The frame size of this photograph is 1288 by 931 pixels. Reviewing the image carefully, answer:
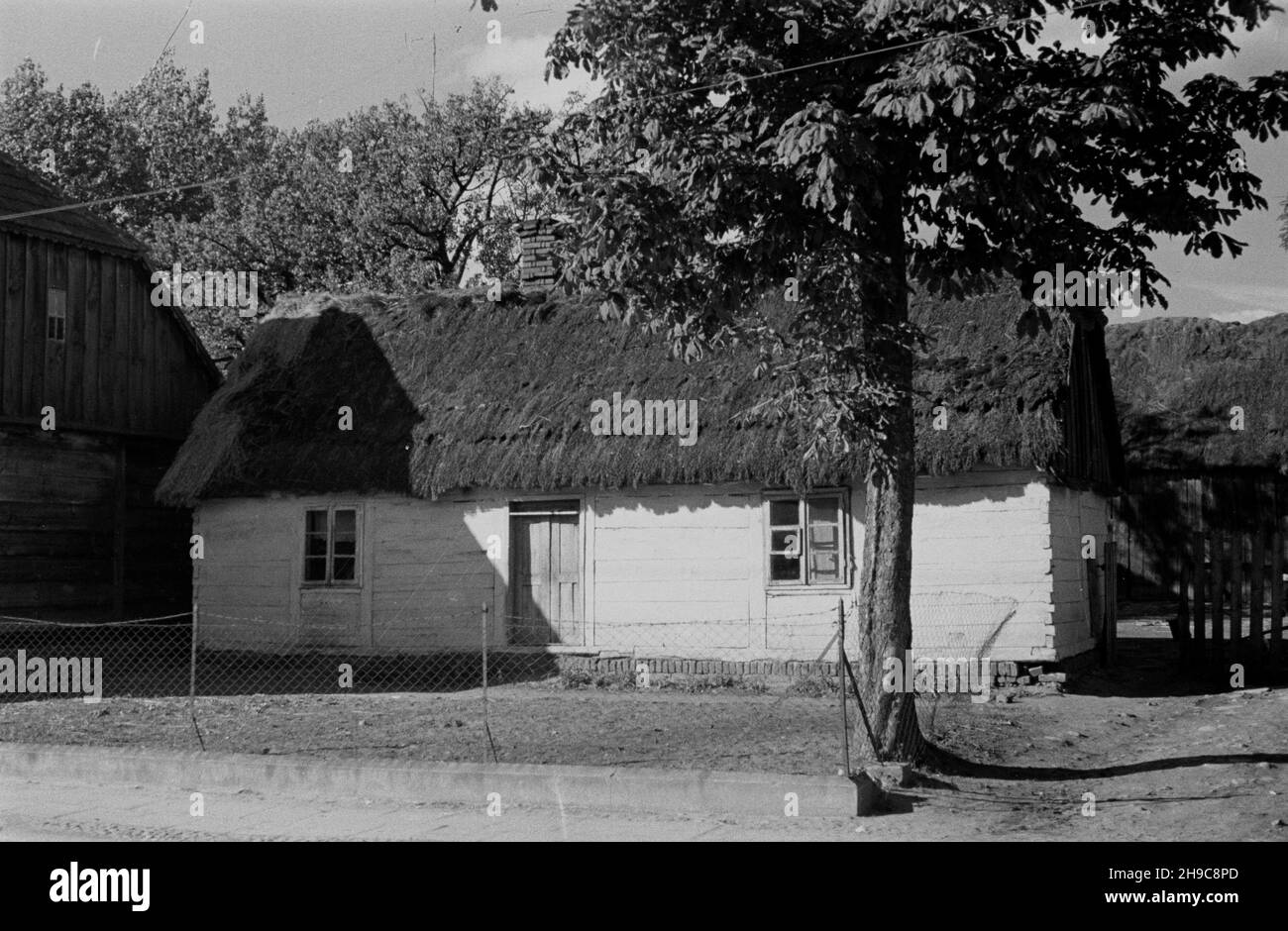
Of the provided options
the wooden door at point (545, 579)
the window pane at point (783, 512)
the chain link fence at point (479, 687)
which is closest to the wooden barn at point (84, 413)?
the chain link fence at point (479, 687)

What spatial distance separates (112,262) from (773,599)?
41.9ft

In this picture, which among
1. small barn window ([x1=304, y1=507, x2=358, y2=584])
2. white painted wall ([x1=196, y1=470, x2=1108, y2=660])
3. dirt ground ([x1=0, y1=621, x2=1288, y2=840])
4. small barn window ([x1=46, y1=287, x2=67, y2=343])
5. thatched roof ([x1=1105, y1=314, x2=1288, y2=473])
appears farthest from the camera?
thatched roof ([x1=1105, y1=314, x2=1288, y2=473])

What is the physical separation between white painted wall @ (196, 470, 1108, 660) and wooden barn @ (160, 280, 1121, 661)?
3 cm

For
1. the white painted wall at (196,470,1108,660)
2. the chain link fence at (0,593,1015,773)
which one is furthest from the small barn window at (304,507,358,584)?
the chain link fence at (0,593,1015,773)

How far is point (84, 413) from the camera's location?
71.6ft

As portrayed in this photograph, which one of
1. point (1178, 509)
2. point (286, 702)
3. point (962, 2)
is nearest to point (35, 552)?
point (286, 702)

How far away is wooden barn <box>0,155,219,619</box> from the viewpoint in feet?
68.1

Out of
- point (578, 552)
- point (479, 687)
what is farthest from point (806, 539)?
point (479, 687)

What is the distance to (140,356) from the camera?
2305 cm

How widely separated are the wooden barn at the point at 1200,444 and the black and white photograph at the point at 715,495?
0.08m

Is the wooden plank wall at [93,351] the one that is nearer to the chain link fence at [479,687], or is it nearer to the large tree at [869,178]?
the chain link fence at [479,687]

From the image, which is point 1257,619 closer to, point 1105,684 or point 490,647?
point 1105,684

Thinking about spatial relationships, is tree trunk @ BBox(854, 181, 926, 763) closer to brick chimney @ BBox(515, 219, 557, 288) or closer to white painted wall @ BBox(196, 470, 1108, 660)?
white painted wall @ BBox(196, 470, 1108, 660)

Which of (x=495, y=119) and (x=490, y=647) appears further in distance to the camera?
(x=495, y=119)
